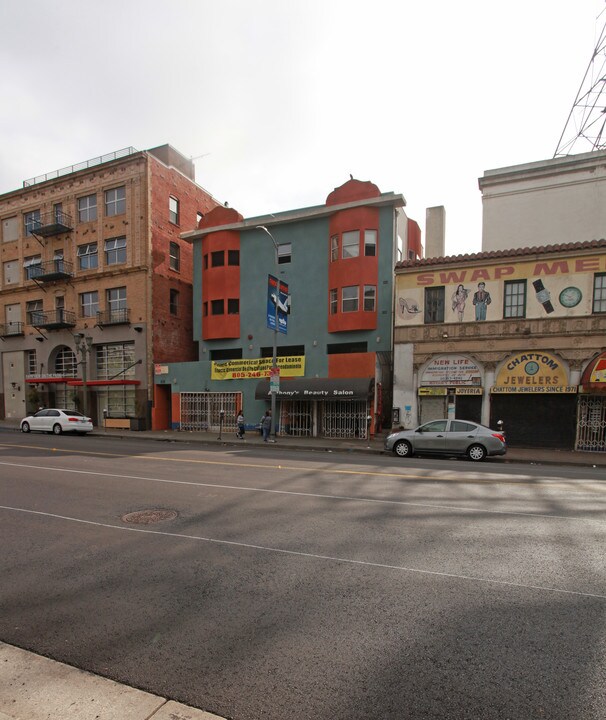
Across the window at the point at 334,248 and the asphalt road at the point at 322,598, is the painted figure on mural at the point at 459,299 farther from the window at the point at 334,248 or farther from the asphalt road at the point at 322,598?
the asphalt road at the point at 322,598

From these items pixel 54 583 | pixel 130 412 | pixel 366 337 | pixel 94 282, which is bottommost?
pixel 130 412

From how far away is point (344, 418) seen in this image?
2138cm

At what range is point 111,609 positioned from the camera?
405 centimetres

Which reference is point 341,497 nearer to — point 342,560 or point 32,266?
point 342,560

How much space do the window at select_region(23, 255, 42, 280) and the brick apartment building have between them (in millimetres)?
106

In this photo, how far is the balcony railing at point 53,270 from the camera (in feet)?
99.4

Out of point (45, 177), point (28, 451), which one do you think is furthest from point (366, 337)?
point (45, 177)

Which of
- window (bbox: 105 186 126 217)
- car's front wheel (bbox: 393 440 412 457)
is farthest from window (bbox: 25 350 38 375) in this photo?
car's front wheel (bbox: 393 440 412 457)

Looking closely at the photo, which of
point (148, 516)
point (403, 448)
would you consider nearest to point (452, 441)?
point (403, 448)

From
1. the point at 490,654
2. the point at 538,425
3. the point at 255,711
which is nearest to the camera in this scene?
the point at 255,711

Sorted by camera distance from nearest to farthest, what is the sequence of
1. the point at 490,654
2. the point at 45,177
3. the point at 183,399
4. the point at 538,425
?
the point at 490,654 < the point at 538,425 < the point at 183,399 < the point at 45,177

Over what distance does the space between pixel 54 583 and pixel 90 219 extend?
31.6 m

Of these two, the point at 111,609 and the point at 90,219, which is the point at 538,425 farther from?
the point at 90,219

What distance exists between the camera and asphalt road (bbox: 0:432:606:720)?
294cm
